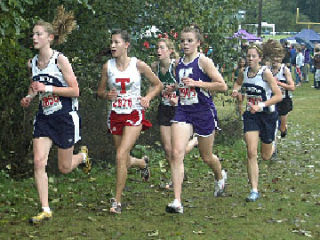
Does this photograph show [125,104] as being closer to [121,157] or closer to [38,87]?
[121,157]

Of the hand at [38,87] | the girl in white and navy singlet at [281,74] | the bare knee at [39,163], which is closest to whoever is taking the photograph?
the hand at [38,87]

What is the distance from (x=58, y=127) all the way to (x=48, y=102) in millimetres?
293

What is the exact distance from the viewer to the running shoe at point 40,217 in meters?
7.62

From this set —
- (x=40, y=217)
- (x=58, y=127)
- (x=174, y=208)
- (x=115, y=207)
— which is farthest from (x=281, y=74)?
(x=40, y=217)

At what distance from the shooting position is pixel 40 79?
26.1 feet

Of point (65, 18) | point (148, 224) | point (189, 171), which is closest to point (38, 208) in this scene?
point (148, 224)

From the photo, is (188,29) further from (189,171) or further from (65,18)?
(189,171)

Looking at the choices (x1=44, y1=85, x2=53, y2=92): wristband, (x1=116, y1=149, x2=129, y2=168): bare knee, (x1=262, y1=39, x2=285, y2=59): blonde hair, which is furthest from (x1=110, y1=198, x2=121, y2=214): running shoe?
(x1=262, y1=39, x2=285, y2=59): blonde hair

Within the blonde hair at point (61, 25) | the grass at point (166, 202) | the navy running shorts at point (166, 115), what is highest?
the blonde hair at point (61, 25)

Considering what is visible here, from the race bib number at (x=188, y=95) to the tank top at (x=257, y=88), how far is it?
1024mm

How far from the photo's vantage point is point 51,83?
7.95 metres

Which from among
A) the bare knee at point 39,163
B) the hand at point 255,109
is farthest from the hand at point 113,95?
the hand at point 255,109

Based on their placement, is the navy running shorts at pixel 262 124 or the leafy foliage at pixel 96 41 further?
the leafy foliage at pixel 96 41

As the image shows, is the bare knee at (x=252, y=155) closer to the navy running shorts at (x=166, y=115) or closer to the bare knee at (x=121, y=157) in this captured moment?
the navy running shorts at (x=166, y=115)
